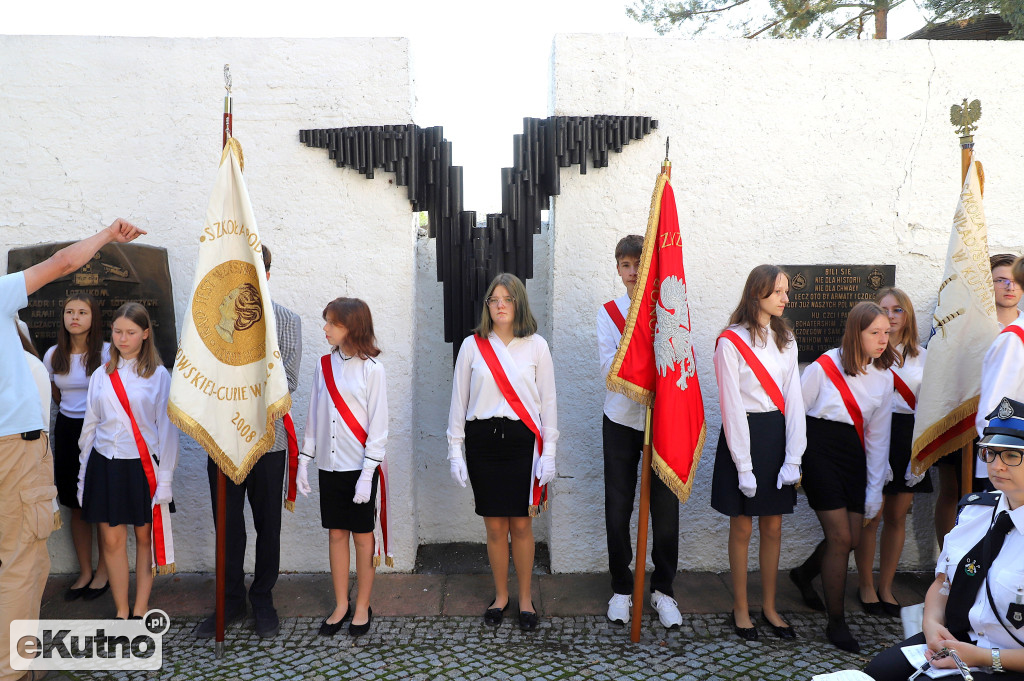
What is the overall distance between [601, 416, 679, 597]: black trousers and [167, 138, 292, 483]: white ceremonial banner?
1733 millimetres

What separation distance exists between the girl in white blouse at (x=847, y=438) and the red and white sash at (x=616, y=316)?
1.04 meters

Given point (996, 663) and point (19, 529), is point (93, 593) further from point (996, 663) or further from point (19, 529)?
point (996, 663)

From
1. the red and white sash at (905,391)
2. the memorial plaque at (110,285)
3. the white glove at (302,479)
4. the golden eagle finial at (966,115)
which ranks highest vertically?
the golden eagle finial at (966,115)

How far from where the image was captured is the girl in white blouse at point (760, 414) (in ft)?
11.5

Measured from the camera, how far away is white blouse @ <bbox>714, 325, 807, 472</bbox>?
11.5 feet

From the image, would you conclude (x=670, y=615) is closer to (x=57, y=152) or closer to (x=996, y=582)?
(x=996, y=582)

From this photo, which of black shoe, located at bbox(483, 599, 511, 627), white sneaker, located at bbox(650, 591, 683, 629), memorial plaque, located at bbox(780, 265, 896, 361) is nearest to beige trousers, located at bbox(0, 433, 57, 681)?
black shoe, located at bbox(483, 599, 511, 627)

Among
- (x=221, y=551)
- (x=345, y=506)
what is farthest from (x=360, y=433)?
(x=221, y=551)

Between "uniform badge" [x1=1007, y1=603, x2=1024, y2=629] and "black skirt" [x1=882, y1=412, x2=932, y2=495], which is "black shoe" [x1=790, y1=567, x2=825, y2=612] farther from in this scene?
"uniform badge" [x1=1007, y1=603, x2=1024, y2=629]

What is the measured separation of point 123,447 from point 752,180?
388 cm

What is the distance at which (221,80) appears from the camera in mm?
4348

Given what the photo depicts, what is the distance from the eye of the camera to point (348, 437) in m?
3.61

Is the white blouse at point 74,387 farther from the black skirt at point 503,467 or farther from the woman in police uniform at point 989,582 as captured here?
the woman in police uniform at point 989,582

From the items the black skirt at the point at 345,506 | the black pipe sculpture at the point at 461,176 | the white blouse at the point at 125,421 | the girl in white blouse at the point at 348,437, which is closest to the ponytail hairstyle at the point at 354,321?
the girl in white blouse at the point at 348,437
